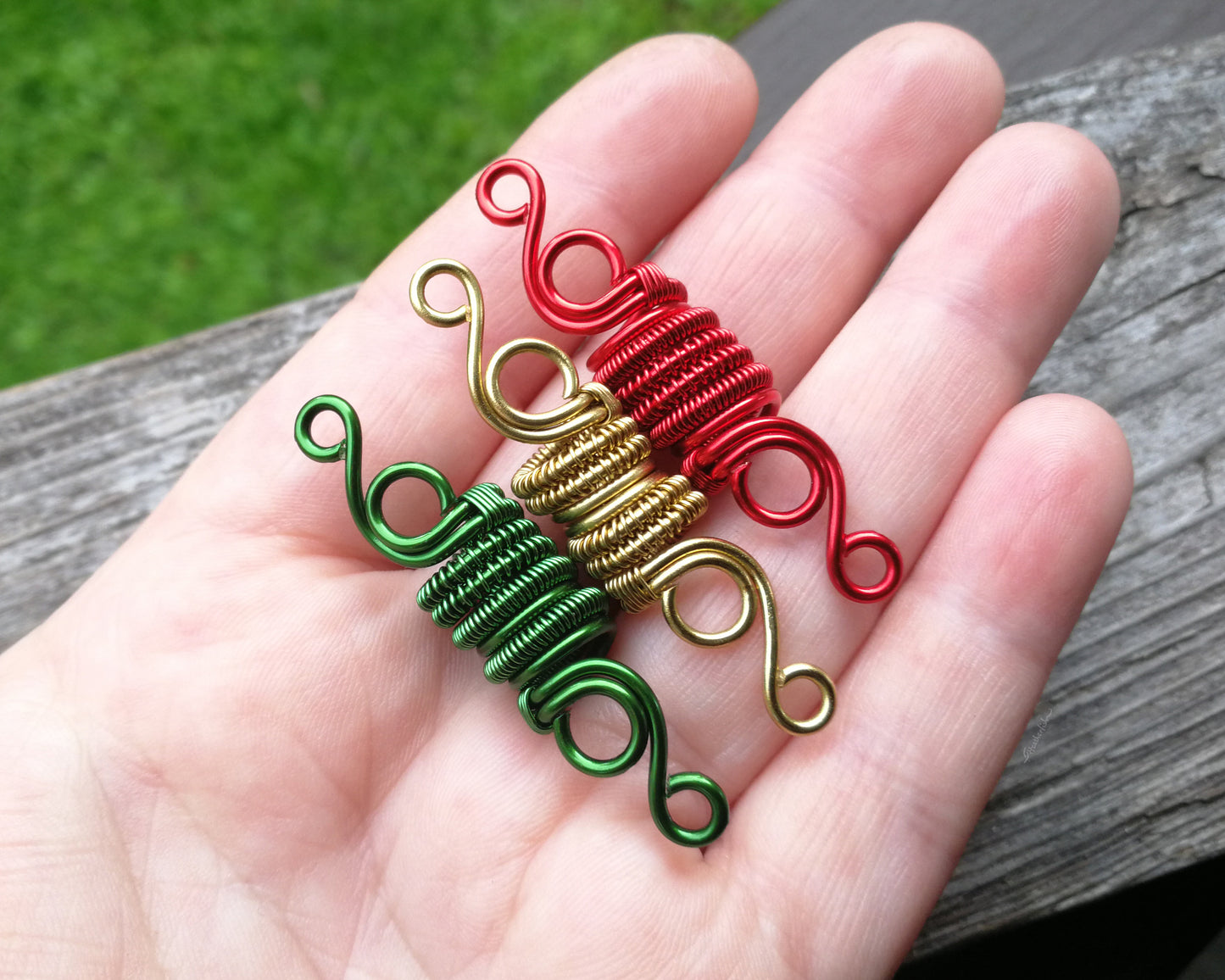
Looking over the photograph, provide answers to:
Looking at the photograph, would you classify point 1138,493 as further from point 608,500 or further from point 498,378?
point 498,378

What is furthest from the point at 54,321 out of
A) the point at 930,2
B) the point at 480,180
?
the point at 930,2

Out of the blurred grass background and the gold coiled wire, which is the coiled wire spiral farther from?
the blurred grass background

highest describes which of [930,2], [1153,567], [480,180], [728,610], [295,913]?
[930,2]

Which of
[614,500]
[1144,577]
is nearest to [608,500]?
[614,500]

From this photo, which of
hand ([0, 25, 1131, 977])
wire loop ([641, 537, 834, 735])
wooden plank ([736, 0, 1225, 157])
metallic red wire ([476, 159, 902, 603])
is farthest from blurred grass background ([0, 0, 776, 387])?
wire loop ([641, 537, 834, 735])

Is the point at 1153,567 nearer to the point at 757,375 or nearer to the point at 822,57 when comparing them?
the point at 757,375

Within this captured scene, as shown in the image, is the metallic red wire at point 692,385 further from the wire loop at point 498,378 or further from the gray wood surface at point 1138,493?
the gray wood surface at point 1138,493
